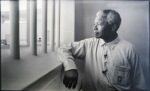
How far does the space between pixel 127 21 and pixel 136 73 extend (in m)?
0.34

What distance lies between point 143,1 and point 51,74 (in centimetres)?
77

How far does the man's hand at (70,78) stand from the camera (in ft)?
3.88

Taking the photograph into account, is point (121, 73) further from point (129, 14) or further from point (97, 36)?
point (129, 14)

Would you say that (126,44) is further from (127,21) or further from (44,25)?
(44,25)

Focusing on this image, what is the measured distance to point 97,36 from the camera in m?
1.23

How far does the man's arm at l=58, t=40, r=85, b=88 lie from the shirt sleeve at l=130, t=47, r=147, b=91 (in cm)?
32

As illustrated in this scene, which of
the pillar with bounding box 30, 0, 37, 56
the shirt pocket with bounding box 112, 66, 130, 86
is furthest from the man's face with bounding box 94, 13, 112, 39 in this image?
the pillar with bounding box 30, 0, 37, 56

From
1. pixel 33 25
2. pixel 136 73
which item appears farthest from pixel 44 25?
pixel 136 73

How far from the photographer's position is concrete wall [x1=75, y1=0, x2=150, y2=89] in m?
1.23

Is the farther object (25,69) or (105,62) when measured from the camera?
(105,62)

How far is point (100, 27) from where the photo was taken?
48.3 inches

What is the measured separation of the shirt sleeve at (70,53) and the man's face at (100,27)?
4.2 inches

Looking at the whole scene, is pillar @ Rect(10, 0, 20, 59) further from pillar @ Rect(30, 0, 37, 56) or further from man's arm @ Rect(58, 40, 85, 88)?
man's arm @ Rect(58, 40, 85, 88)

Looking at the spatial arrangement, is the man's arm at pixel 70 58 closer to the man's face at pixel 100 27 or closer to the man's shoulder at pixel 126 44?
the man's face at pixel 100 27
